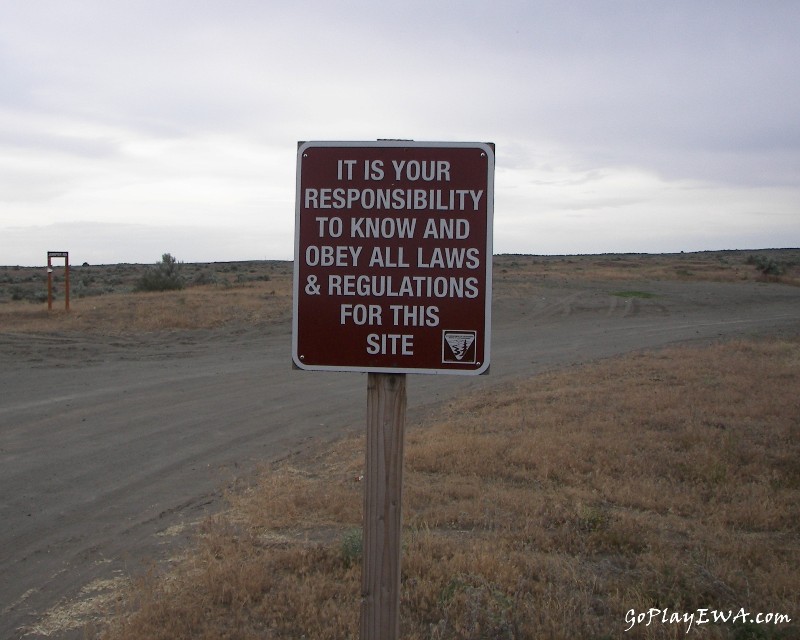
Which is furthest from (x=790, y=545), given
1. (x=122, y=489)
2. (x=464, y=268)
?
(x=122, y=489)

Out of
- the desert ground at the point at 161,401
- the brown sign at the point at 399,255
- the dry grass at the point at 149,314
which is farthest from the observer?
the dry grass at the point at 149,314

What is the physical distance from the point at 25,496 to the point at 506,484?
4.42 meters

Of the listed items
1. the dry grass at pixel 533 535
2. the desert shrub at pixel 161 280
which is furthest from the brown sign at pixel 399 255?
the desert shrub at pixel 161 280

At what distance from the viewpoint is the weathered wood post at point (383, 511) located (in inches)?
126

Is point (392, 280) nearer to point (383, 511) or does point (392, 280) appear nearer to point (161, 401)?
point (383, 511)

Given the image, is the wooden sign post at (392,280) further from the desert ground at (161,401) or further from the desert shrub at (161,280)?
the desert shrub at (161,280)

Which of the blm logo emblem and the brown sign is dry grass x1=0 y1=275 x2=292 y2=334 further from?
the blm logo emblem

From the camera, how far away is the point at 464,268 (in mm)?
3186

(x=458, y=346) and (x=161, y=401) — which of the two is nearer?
(x=458, y=346)

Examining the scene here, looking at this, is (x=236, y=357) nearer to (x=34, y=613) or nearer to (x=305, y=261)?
(x=34, y=613)

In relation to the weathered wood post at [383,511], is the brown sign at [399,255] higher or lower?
higher

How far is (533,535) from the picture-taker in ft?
18.0

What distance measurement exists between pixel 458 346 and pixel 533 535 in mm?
2777

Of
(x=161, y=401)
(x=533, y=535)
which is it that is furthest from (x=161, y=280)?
(x=533, y=535)
